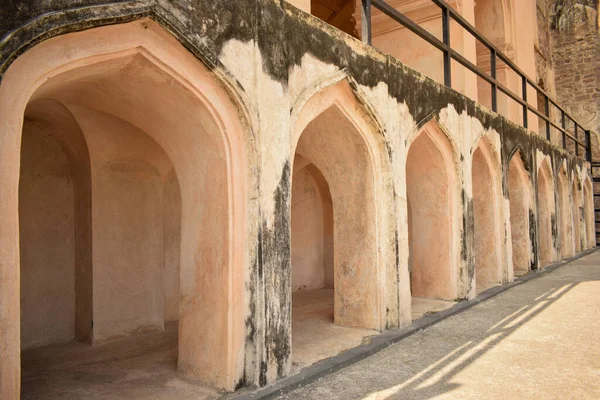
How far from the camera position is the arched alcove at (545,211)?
1194 centimetres

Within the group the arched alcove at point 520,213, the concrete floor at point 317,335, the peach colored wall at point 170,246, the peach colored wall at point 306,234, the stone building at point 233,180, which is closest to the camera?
the stone building at point 233,180

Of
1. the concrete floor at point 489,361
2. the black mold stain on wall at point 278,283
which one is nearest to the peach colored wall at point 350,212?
the concrete floor at point 489,361

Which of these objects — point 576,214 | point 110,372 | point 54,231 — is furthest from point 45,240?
point 576,214

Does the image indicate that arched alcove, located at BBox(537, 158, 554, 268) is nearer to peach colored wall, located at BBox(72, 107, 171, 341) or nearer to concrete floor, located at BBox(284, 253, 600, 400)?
concrete floor, located at BBox(284, 253, 600, 400)

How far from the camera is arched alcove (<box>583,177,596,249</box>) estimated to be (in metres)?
16.2

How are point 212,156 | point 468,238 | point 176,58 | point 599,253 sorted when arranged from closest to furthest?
point 176,58 → point 212,156 → point 468,238 → point 599,253

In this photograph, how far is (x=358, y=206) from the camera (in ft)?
17.8

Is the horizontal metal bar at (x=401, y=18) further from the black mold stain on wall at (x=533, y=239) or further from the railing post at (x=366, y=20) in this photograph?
the black mold stain on wall at (x=533, y=239)

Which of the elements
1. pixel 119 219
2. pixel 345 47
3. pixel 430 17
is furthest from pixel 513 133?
pixel 119 219

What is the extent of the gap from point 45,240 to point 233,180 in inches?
115

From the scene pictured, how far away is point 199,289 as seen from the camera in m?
3.85

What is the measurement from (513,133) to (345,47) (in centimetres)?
609

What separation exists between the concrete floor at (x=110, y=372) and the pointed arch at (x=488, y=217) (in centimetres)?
567

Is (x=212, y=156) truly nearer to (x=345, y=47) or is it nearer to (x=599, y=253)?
(x=345, y=47)
